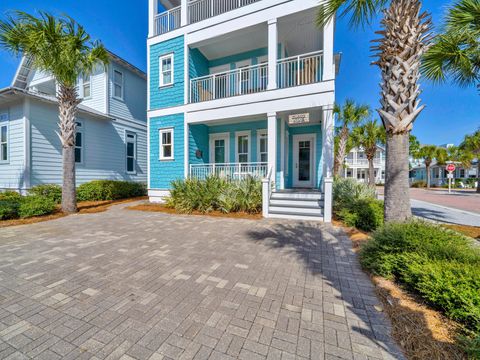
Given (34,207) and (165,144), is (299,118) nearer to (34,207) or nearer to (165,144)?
(165,144)

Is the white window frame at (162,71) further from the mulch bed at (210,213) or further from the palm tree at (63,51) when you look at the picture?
the mulch bed at (210,213)

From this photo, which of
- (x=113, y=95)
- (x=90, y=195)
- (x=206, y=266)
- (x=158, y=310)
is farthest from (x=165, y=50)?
(x=158, y=310)

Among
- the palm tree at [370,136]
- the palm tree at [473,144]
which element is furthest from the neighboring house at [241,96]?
the palm tree at [473,144]

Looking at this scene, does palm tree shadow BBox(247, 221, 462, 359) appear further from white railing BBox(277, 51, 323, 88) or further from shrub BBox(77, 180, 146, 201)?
shrub BBox(77, 180, 146, 201)

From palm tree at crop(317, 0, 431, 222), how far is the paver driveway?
5.29ft

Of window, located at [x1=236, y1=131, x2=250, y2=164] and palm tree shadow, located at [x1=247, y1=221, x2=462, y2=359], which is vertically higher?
window, located at [x1=236, y1=131, x2=250, y2=164]

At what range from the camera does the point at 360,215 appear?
6195 millimetres

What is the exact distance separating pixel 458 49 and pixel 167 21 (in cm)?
1228

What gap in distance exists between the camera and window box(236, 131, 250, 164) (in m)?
11.0

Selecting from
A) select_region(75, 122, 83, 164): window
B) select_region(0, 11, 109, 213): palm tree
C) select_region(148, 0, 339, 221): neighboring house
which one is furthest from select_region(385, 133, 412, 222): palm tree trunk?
select_region(75, 122, 83, 164): window

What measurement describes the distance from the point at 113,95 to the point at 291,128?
11.8 metres

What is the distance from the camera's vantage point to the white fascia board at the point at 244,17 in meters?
7.96

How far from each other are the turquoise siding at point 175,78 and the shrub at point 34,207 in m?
6.37

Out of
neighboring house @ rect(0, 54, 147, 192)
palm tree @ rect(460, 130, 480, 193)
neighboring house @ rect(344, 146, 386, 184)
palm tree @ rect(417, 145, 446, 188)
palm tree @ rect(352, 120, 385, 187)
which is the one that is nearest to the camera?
neighboring house @ rect(0, 54, 147, 192)
